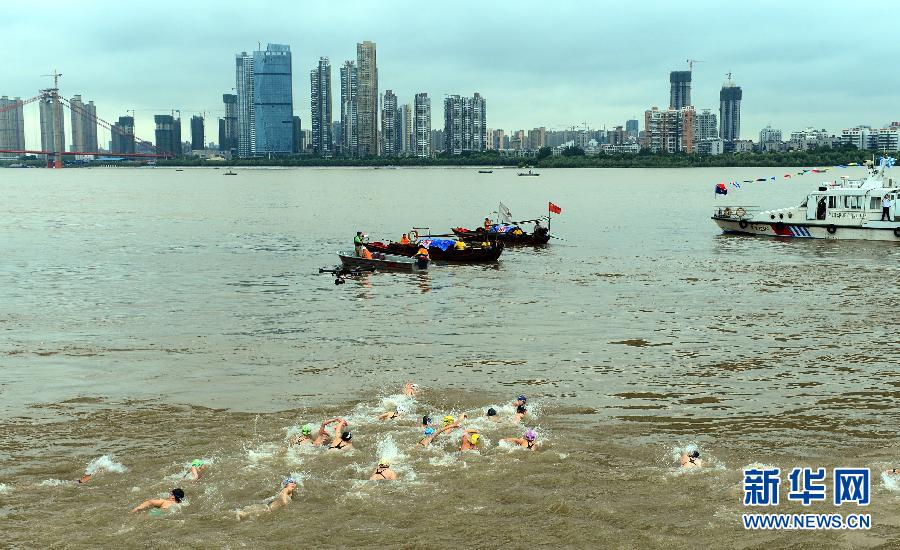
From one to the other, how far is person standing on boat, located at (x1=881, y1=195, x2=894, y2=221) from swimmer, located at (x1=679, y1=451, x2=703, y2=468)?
51757 millimetres

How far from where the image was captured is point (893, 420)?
A: 72.1 feet

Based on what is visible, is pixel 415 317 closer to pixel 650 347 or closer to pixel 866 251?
pixel 650 347

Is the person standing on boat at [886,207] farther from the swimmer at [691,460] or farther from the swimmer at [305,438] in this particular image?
the swimmer at [305,438]

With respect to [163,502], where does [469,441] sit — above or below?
above

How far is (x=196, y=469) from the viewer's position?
722 inches

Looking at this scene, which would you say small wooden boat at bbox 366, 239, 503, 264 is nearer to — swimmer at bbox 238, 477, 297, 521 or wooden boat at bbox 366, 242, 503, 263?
wooden boat at bbox 366, 242, 503, 263

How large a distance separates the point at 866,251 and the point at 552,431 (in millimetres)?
45728

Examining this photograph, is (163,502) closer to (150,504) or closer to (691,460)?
(150,504)

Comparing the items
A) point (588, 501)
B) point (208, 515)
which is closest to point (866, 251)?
point (588, 501)

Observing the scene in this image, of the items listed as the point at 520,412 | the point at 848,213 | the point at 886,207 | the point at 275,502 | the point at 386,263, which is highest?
the point at 886,207

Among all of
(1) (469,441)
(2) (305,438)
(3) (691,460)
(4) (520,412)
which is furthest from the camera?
(4) (520,412)

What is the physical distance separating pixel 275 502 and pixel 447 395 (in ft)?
27.1

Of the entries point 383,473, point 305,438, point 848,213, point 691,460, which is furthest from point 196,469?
point 848,213

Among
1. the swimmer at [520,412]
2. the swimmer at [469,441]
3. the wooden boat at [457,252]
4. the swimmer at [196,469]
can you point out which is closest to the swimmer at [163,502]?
the swimmer at [196,469]
